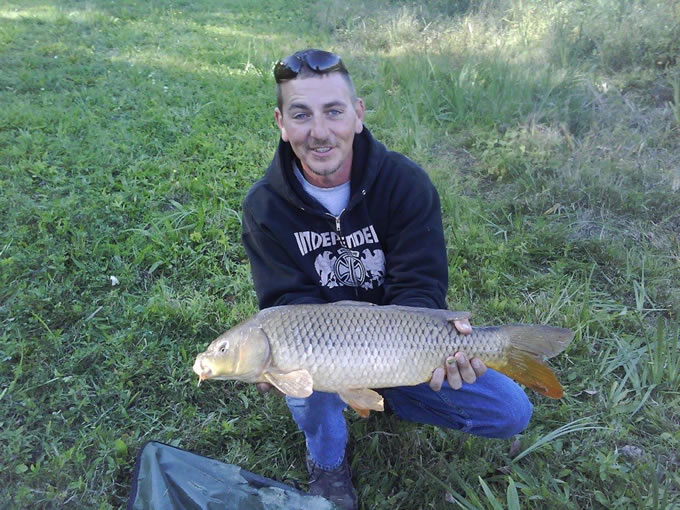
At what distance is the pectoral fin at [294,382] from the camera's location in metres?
1.45

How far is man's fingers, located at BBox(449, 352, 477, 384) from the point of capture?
5.04 ft

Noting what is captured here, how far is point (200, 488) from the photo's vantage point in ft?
5.40

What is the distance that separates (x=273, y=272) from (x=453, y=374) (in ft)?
2.24

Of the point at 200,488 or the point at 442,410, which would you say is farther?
the point at 442,410

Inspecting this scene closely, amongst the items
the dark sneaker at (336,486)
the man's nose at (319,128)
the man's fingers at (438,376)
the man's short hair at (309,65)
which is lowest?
the dark sneaker at (336,486)

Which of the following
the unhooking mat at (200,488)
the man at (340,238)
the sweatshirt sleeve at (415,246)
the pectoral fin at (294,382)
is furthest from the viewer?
the sweatshirt sleeve at (415,246)

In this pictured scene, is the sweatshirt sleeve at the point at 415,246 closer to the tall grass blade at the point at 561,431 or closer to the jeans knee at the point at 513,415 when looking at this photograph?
the jeans knee at the point at 513,415

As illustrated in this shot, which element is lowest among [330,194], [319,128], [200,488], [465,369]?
[200,488]

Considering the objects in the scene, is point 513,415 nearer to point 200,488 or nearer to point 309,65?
point 200,488

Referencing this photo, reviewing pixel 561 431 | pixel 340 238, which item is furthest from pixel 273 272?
pixel 561 431

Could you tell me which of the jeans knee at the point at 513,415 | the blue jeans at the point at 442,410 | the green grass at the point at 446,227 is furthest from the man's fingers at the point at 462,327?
the green grass at the point at 446,227

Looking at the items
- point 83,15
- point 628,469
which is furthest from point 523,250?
point 83,15

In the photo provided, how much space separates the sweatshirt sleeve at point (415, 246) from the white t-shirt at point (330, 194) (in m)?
0.16

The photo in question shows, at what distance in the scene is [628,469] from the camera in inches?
71.7
